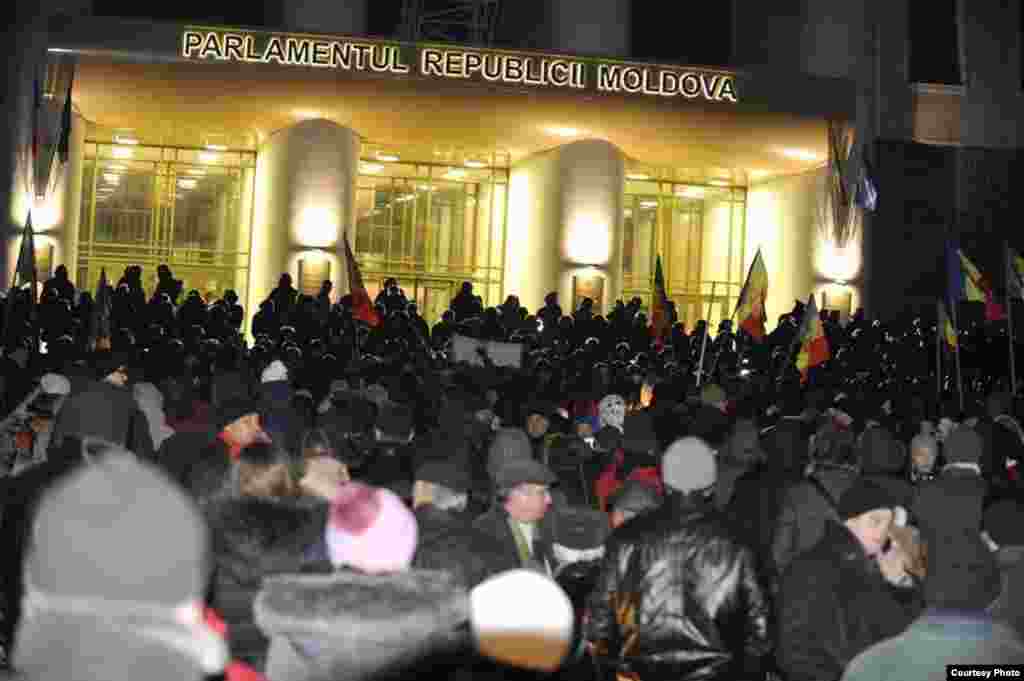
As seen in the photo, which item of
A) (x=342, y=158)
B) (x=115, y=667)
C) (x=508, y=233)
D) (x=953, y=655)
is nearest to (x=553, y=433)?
(x=953, y=655)

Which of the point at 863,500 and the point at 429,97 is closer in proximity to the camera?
the point at 863,500

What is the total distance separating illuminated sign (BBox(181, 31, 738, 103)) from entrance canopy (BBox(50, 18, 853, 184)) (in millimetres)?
21

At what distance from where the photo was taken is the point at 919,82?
112 feet

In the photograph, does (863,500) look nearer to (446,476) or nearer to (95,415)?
(446,476)

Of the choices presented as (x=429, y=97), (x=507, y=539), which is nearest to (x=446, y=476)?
(x=507, y=539)

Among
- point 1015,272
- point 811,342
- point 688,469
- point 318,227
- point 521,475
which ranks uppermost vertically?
point 318,227

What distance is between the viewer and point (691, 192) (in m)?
37.0

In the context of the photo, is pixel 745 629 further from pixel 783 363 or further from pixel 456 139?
pixel 456 139

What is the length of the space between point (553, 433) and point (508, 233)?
2367 cm

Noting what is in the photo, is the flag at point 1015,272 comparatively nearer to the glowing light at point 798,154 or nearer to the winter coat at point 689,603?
the glowing light at point 798,154

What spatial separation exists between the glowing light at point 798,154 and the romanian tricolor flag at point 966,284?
1082 centimetres

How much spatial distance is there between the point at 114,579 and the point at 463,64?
24441mm

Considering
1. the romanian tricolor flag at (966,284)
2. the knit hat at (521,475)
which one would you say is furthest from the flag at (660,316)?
the knit hat at (521,475)

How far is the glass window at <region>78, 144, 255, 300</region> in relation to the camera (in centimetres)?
3394
